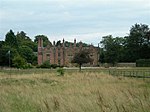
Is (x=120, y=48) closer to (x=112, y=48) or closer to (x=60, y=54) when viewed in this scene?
(x=112, y=48)

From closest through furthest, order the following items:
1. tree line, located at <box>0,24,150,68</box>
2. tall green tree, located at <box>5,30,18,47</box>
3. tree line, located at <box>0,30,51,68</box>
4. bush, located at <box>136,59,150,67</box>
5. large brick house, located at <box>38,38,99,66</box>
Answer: tree line, located at <box>0,30,51,68</box> → bush, located at <box>136,59,150,67</box> → tree line, located at <box>0,24,150,68</box> → tall green tree, located at <box>5,30,18,47</box> → large brick house, located at <box>38,38,99,66</box>

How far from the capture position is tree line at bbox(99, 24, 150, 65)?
126m

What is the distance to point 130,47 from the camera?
420 feet

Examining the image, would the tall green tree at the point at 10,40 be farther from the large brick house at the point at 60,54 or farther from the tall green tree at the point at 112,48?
the tall green tree at the point at 112,48

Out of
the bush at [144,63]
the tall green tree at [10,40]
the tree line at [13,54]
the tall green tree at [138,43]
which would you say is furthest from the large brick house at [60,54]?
the bush at [144,63]

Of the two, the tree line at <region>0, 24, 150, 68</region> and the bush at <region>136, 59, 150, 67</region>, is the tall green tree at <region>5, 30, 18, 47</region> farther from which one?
the bush at <region>136, 59, 150, 67</region>

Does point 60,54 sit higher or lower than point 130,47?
lower

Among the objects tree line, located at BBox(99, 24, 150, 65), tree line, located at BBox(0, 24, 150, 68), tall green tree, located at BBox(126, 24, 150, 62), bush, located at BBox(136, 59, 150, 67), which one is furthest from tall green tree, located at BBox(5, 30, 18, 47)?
bush, located at BBox(136, 59, 150, 67)

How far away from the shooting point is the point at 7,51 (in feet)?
378

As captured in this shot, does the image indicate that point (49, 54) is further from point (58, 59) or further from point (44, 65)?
point (44, 65)

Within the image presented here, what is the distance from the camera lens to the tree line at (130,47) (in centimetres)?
12569

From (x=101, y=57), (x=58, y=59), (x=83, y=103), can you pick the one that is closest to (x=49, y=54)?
(x=58, y=59)

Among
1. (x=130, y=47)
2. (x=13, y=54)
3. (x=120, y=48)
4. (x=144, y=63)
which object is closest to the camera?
(x=144, y=63)

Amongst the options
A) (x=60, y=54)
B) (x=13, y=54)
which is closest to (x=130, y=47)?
(x=60, y=54)
